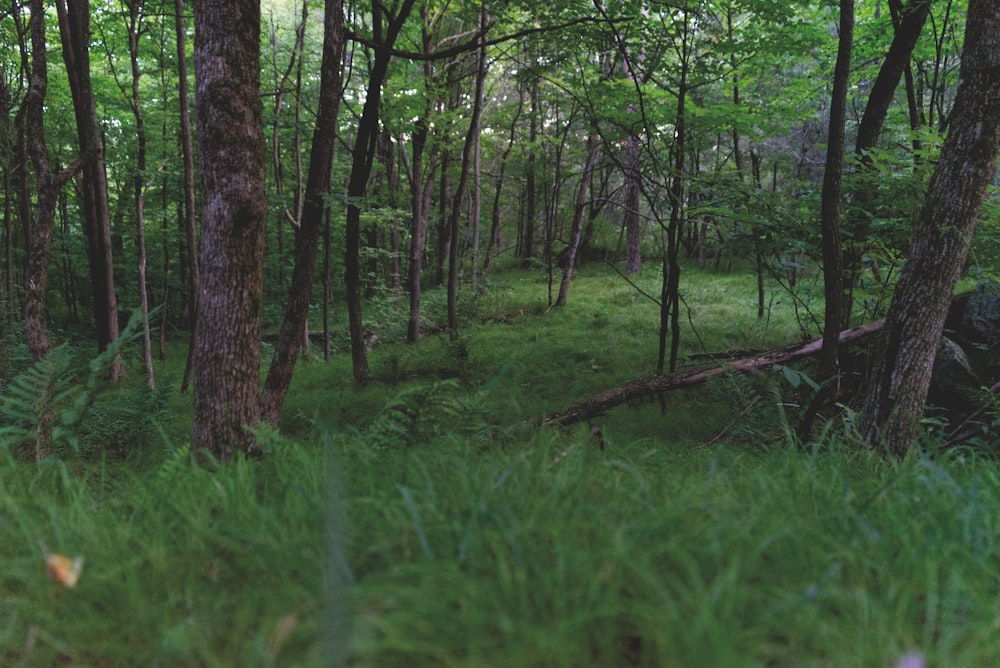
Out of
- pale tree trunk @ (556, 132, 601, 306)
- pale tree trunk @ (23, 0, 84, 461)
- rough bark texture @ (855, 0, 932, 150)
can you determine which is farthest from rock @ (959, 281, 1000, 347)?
pale tree trunk @ (23, 0, 84, 461)

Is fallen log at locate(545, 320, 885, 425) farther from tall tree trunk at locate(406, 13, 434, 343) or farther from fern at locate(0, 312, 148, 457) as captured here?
tall tree trunk at locate(406, 13, 434, 343)

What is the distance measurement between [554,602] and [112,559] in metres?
1.26

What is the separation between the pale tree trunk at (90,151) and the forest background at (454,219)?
0.15 feet

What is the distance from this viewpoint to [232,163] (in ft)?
11.2

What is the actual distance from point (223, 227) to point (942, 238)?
5.02 metres

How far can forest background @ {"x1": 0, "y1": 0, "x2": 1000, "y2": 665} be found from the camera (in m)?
3.38

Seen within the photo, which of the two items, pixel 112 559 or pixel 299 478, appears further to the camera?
pixel 299 478

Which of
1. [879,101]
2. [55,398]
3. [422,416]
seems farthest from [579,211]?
[55,398]

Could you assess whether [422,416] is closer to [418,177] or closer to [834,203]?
[834,203]

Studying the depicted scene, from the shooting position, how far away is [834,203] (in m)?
5.05

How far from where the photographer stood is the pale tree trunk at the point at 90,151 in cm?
646

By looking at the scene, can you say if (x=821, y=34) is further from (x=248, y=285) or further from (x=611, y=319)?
(x=248, y=285)

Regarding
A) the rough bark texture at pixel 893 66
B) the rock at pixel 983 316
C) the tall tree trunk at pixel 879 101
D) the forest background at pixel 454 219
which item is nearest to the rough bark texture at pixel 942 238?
the forest background at pixel 454 219

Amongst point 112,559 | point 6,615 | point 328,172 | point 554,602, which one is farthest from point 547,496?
point 328,172
